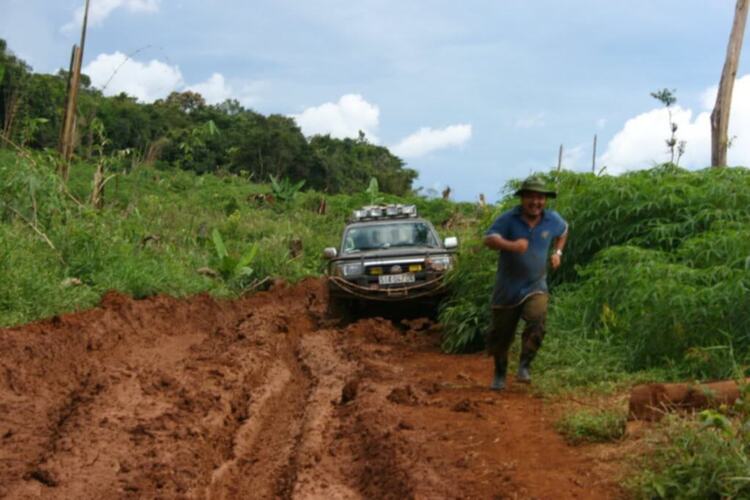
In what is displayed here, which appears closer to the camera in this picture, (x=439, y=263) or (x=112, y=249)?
(x=439, y=263)

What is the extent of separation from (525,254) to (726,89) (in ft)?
32.6

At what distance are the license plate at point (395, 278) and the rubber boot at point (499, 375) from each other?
14.3 ft

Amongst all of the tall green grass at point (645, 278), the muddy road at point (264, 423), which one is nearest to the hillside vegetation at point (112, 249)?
the muddy road at point (264, 423)

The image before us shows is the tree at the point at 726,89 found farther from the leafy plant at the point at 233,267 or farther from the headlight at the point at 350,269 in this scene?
the leafy plant at the point at 233,267

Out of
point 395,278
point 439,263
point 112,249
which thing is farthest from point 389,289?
point 112,249

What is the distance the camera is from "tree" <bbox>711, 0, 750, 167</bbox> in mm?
16406

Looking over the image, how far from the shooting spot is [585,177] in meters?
11.9

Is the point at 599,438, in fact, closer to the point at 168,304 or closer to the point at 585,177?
the point at 585,177

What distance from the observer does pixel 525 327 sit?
8.35 meters

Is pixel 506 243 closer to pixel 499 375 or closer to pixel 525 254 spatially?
pixel 525 254

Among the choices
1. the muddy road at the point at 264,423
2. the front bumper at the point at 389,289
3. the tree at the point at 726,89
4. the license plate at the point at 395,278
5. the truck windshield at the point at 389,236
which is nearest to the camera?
the muddy road at the point at 264,423

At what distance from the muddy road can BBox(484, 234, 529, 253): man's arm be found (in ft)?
4.10

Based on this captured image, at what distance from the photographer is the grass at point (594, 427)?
6.18 meters

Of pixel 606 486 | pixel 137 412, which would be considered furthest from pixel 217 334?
pixel 606 486
